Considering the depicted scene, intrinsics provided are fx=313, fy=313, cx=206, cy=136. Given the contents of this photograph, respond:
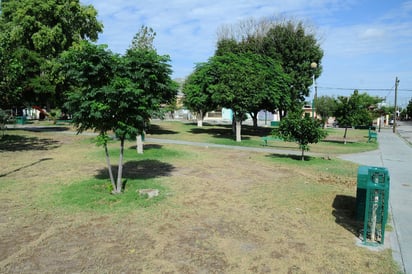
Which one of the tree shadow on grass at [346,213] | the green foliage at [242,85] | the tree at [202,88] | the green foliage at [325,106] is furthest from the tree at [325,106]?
the tree shadow on grass at [346,213]

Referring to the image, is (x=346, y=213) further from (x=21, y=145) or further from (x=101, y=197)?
(x=21, y=145)

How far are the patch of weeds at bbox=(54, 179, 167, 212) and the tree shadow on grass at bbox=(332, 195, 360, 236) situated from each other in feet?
13.5

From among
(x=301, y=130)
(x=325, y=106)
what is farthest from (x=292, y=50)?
(x=325, y=106)

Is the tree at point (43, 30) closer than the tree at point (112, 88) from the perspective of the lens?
No

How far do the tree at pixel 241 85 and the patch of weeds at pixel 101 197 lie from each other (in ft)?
43.4

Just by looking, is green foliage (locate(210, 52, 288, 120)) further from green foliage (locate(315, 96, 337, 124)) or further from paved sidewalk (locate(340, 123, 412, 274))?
green foliage (locate(315, 96, 337, 124))

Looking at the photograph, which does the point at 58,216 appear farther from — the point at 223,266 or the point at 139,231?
the point at 223,266

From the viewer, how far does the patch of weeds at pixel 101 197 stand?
23.4 feet

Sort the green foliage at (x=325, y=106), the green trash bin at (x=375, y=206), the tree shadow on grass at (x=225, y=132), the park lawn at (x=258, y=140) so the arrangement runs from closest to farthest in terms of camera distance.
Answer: the green trash bin at (x=375, y=206)
the park lawn at (x=258, y=140)
the tree shadow on grass at (x=225, y=132)
the green foliage at (x=325, y=106)

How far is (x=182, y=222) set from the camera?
6254mm

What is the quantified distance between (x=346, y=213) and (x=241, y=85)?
14.9m

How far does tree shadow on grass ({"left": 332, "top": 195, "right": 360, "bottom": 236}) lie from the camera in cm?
611

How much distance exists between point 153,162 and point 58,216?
6773 millimetres

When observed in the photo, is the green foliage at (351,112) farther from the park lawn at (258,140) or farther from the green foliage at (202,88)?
the green foliage at (202,88)
